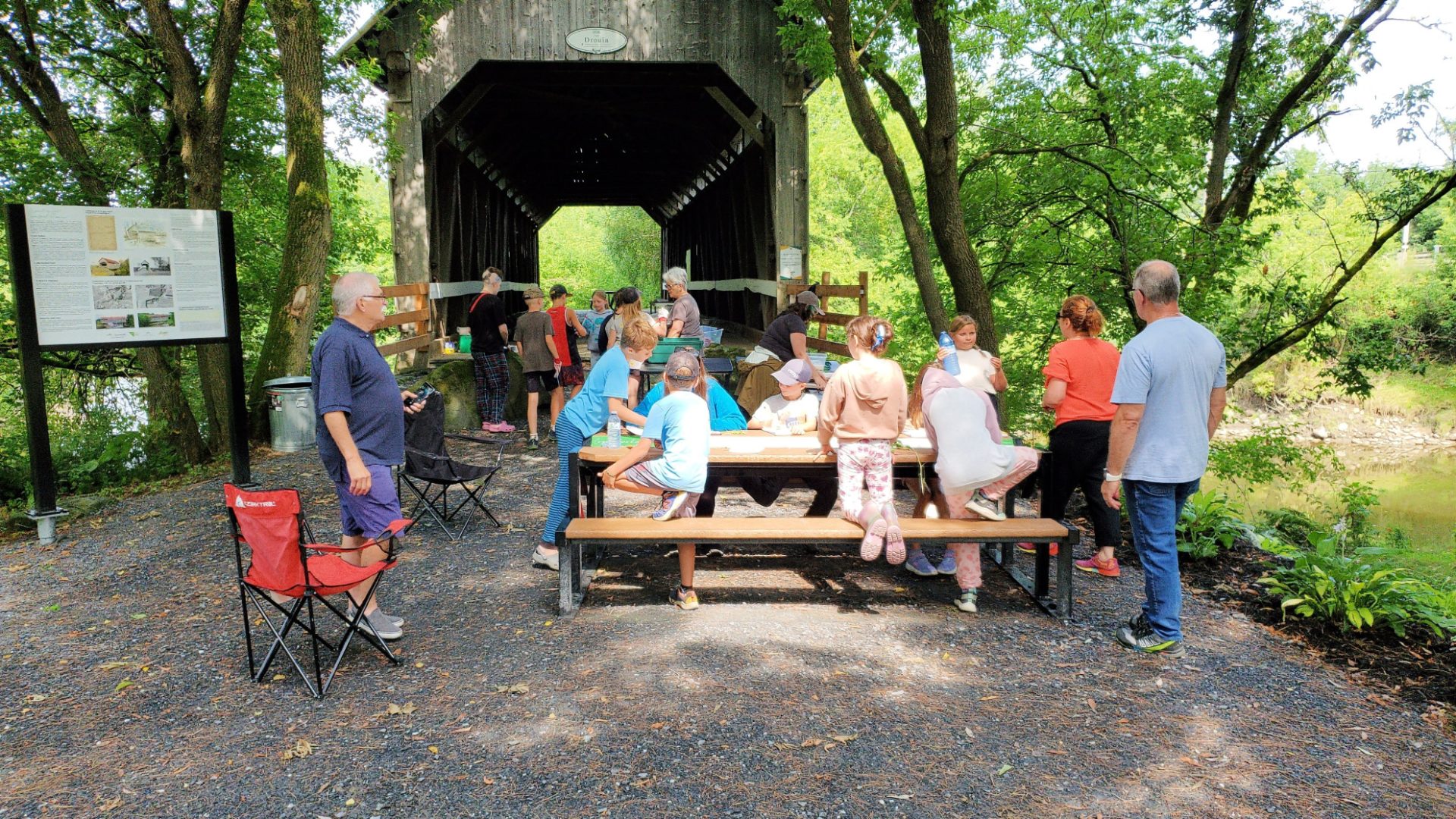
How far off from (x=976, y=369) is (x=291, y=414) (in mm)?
6448

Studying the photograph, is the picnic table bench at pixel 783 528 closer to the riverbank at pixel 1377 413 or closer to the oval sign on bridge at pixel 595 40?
the oval sign on bridge at pixel 595 40

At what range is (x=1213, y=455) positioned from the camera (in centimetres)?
1045

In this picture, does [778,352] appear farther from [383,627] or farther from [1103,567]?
[383,627]

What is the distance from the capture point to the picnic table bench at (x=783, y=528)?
4281 millimetres

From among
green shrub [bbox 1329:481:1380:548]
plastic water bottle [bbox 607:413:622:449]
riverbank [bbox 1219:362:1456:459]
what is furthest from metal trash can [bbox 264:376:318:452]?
riverbank [bbox 1219:362:1456:459]

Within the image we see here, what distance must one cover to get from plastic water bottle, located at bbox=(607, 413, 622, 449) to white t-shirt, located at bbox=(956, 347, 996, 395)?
1779mm

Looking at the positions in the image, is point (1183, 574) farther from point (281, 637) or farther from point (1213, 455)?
point (1213, 455)

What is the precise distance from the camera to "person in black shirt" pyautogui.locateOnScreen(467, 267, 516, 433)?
31.1ft

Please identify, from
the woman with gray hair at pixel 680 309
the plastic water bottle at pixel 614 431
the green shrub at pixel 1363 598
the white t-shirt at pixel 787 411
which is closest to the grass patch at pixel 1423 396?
the woman with gray hair at pixel 680 309

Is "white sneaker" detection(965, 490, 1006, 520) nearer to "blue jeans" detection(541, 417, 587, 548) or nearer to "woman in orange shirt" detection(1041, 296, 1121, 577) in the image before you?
"woman in orange shirt" detection(1041, 296, 1121, 577)

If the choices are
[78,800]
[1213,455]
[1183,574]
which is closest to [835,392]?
[1183,574]

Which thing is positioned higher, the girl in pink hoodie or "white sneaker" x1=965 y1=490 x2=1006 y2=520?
the girl in pink hoodie

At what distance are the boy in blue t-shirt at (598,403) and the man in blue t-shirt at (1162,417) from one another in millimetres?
2256

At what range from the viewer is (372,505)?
387cm
